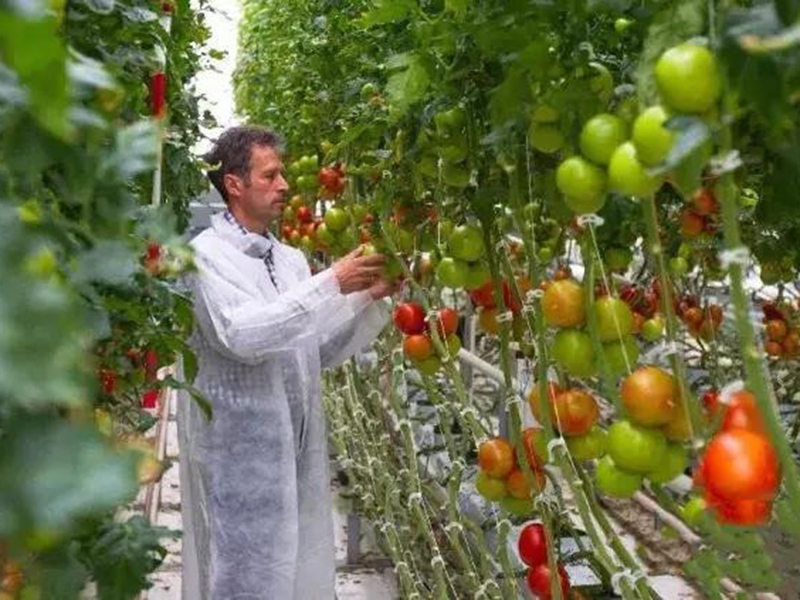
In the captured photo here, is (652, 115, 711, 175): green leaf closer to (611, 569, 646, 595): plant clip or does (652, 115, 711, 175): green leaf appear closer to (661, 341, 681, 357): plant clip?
(661, 341, 681, 357): plant clip

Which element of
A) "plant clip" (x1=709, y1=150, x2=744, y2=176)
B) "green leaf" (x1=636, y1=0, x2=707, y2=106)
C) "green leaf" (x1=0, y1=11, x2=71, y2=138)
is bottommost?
"green leaf" (x1=0, y1=11, x2=71, y2=138)

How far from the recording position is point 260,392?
2201mm

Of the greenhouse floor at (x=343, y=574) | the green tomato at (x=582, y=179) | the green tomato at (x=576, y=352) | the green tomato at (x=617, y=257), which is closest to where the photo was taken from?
the green tomato at (x=582, y=179)

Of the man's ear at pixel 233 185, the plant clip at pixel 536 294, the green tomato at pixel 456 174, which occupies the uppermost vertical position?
the man's ear at pixel 233 185

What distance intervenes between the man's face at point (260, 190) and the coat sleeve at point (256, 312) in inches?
9.7

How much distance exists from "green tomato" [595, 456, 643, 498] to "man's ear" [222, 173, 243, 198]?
154 cm

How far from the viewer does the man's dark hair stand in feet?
7.88

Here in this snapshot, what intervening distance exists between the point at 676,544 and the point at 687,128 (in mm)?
2884

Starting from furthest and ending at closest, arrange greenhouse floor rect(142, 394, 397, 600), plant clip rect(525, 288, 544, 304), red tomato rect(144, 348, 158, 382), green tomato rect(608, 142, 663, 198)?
greenhouse floor rect(142, 394, 397, 600) < red tomato rect(144, 348, 158, 382) < plant clip rect(525, 288, 544, 304) < green tomato rect(608, 142, 663, 198)

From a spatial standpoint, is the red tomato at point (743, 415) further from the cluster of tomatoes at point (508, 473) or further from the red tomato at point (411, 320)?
the red tomato at point (411, 320)

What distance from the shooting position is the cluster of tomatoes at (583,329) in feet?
3.51

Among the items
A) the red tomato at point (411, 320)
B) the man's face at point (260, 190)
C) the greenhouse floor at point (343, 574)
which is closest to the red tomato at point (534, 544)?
the red tomato at point (411, 320)

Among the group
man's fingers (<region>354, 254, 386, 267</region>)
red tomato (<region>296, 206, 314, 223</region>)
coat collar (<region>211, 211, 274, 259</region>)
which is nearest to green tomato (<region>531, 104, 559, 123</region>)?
man's fingers (<region>354, 254, 386, 267</region>)

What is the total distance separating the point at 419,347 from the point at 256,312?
0.36 metres
